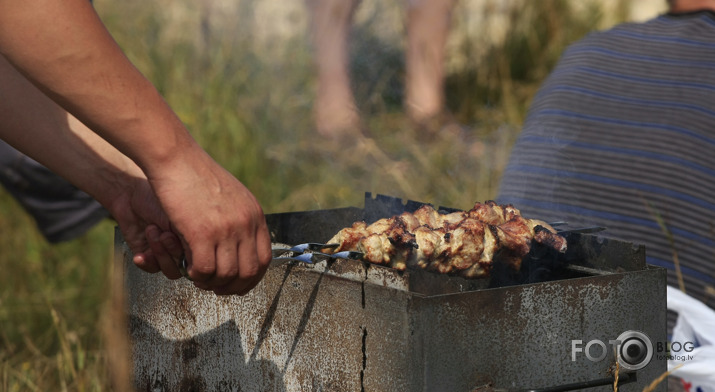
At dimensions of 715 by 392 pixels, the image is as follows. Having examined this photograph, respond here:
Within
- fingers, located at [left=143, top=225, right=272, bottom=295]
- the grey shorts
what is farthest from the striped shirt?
the grey shorts

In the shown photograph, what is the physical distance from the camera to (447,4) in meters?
6.53

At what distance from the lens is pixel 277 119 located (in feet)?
17.7

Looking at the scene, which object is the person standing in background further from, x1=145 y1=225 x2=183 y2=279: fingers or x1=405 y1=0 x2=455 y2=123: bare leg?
x1=145 y1=225 x2=183 y2=279: fingers

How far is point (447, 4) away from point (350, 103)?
212 centimetres

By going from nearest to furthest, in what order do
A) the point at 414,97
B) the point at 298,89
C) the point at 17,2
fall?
1. the point at 17,2
2. the point at 298,89
3. the point at 414,97

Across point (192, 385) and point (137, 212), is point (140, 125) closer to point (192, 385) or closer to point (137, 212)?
point (137, 212)

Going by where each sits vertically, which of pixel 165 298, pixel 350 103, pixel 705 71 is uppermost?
pixel 705 71

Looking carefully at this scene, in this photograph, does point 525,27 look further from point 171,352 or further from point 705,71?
point 171,352

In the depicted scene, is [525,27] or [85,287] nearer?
[85,287]

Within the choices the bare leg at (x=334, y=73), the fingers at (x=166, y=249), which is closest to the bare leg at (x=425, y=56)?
the bare leg at (x=334, y=73)

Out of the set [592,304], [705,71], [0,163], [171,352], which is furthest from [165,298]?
[705,71]

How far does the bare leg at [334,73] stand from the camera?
4.83m

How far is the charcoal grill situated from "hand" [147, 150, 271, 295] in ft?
1.14

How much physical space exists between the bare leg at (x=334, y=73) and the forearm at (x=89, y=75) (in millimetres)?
3026
